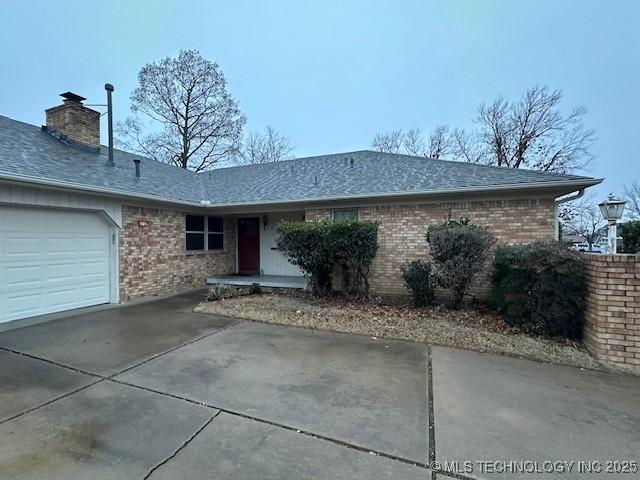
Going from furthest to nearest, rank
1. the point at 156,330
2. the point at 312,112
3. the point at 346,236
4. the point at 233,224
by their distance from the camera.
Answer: the point at 312,112, the point at 233,224, the point at 346,236, the point at 156,330

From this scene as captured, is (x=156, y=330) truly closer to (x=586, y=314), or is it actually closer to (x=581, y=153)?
(x=586, y=314)

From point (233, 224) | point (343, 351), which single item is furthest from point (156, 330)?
point (233, 224)

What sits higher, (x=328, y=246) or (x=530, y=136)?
(x=530, y=136)

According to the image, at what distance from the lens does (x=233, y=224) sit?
11.9 m

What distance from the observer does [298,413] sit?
2881mm

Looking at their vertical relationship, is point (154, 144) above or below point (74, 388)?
above

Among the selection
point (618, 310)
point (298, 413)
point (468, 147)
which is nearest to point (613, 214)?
point (618, 310)

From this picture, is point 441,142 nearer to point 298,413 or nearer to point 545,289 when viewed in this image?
point 545,289

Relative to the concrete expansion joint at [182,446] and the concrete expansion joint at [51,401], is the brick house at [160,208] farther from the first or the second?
the concrete expansion joint at [182,446]

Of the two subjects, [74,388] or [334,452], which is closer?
[334,452]

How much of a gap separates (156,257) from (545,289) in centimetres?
895

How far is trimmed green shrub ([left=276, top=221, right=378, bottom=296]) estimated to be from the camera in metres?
7.15

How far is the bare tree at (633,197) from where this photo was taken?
24.7m

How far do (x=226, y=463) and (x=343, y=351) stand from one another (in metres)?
2.61
